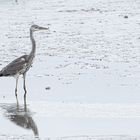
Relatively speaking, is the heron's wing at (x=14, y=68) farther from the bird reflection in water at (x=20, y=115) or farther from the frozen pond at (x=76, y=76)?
the bird reflection in water at (x=20, y=115)

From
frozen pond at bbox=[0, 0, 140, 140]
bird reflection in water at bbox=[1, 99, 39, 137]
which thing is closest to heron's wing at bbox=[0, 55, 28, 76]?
frozen pond at bbox=[0, 0, 140, 140]

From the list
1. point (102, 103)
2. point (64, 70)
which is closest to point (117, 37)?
point (64, 70)

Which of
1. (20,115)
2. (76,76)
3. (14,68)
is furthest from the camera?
(76,76)

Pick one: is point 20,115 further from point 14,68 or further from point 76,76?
point 76,76

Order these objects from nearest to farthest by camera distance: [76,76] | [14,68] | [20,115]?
[20,115], [14,68], [76,76]

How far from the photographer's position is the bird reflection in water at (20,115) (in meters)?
13.6

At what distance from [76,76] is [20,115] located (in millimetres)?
4446

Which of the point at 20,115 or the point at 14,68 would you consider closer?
the point at 20,115

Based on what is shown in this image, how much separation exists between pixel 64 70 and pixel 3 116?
17.8 ft

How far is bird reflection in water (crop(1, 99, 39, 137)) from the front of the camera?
44.6 feet

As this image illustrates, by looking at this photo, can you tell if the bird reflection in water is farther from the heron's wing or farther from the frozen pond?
the heron's wing

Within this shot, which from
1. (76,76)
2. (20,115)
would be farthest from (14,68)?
(20,115)

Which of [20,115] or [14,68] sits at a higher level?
[14,68]

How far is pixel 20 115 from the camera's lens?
14719 mm
